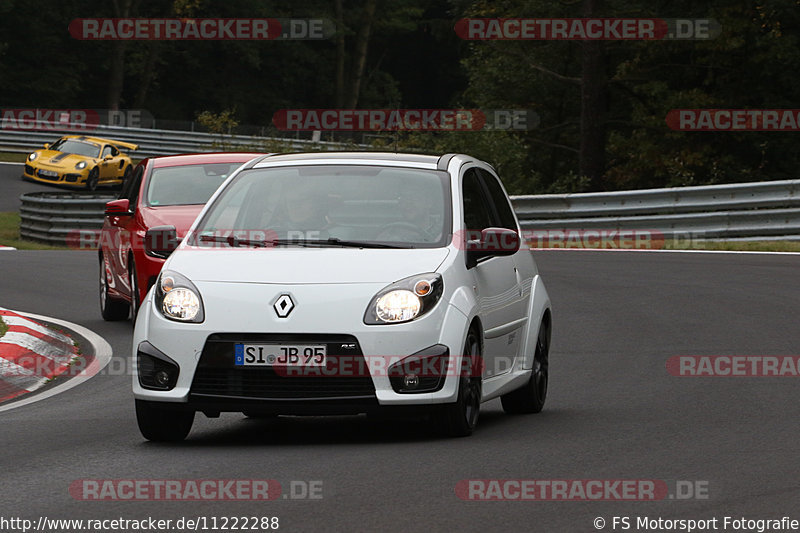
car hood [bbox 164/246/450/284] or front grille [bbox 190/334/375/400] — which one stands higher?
car hood [bbox 164/246/450/284]

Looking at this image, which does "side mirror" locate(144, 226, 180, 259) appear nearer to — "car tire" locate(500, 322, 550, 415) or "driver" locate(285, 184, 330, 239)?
"driver" locate(285, 184, 330, 239)

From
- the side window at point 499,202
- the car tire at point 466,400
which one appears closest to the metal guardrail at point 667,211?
the side window at point 499,202

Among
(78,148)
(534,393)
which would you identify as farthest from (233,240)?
(78,148)

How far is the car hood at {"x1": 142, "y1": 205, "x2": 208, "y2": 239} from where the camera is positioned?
14258 millimetres

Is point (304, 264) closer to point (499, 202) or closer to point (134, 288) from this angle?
point (499, 202)

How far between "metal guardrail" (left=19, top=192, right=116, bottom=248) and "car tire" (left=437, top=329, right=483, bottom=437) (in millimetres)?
20580

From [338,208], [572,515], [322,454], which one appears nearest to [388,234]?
[338,208]

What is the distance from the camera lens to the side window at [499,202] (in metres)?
10.1

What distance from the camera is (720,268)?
20.5m

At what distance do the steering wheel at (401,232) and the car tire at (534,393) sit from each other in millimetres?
1514

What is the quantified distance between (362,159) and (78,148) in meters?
32.6

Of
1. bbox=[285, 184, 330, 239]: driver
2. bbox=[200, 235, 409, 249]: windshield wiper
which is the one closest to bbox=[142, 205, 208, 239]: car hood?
bbox=[285, 184, 330, 239]: driver

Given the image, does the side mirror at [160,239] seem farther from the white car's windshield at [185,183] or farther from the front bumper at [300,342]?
the white car's windshield at [185,183]

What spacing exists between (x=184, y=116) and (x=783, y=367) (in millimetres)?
64448
